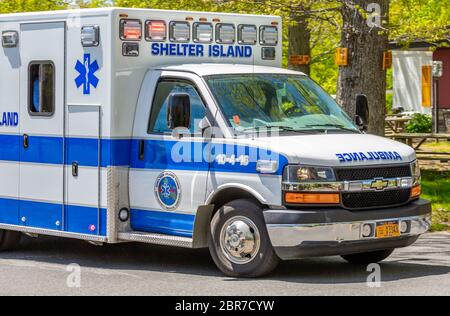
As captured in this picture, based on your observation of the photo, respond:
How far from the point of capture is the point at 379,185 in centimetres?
1020

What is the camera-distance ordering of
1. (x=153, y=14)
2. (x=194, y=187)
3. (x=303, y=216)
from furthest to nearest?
1. (x=153, y=14)
2. (x=194, y=187)
3. (x=303, y=216)

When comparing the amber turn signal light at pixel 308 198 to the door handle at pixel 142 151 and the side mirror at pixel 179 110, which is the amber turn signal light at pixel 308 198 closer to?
the side mirror at pixel 179 110

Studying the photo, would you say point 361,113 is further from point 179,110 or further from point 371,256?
point 179,110

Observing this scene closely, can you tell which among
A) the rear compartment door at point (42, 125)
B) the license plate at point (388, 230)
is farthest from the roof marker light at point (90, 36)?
the license plate at point (388, 230)

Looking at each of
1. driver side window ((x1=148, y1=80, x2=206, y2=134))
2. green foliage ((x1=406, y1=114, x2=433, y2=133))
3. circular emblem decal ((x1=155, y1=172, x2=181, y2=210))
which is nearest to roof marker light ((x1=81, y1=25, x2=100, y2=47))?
driver side window ((x1=148, y1=80, x2=206, y2=134))

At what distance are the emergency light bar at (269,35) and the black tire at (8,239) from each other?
3.52m

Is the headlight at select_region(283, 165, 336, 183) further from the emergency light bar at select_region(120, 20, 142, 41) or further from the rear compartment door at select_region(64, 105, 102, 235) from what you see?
the emergency light bar at select_region(120, 20, 142, 41)

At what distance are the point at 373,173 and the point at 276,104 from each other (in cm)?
130

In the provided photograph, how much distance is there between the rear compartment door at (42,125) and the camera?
37.8 feet

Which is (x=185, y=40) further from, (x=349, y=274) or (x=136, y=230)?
(x=349, y=274)

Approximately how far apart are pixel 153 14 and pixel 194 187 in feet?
6.30

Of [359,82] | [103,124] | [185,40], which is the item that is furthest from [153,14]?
[359,82]

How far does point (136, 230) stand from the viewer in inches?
434

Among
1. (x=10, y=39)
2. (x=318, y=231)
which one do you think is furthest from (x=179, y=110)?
(x=10, y=39)
